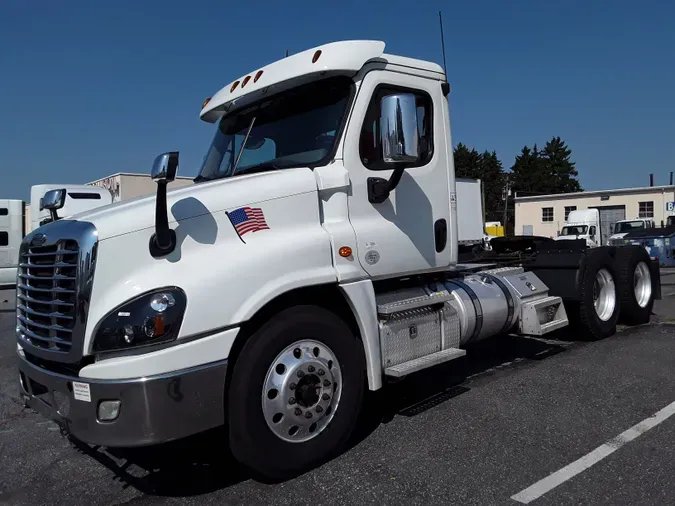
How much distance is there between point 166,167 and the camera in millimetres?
3170

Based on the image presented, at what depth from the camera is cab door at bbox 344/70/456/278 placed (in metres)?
4.25

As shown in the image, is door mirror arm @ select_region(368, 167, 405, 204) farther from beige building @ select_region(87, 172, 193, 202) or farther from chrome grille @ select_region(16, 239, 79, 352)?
beige building @ select_region(87, 172, 193, 202)

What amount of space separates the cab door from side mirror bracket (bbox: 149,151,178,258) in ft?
4.59

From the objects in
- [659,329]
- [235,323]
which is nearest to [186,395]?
[235,323]

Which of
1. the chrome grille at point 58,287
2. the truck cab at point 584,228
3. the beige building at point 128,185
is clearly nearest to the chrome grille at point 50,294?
the chrome grille at point 58,287

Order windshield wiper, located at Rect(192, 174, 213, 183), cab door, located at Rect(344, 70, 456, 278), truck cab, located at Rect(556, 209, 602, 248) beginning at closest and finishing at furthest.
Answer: cab door, located at Rect(344, 70, 456, 278) < windshield wiper, located at Rect(192, 174, 213, 183) < truck cab, located at Rect(556, 209, 602, 248)

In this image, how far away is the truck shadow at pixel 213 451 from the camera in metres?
3.77

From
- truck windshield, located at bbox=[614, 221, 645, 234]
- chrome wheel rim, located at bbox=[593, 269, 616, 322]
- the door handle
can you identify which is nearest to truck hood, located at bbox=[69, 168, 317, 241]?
the door handle

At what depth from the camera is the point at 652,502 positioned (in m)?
3.23

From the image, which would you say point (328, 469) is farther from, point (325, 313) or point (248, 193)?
point (248, 193)

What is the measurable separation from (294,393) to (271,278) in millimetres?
745

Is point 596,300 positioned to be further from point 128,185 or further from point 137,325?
point 128,185

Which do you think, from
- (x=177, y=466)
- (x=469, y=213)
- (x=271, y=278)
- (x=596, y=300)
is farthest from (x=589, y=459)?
(x=469, y=213)

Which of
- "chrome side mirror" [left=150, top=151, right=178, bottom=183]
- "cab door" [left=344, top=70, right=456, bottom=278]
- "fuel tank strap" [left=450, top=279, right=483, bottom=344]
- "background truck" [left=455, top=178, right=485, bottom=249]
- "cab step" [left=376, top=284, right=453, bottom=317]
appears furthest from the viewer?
"background truck" [left=455, top=178, right=485, bottom=249]
